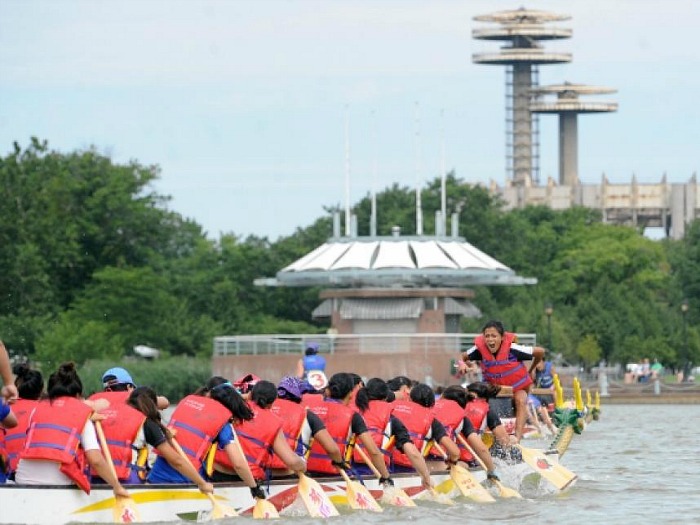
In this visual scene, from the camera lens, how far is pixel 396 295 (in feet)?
226

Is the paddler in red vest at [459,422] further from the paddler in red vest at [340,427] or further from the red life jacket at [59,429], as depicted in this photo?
the red life jacket at [59,429]

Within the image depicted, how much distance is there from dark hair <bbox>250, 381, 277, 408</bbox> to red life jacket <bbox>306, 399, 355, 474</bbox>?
4.51ft

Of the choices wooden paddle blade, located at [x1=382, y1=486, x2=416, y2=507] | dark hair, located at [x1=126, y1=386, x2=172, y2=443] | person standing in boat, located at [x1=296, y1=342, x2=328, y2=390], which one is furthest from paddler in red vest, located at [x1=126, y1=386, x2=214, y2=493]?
person standing in boat, located at [x1=296, y1=342, x2=328, y2=390]

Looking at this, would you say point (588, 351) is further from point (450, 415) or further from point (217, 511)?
point (217, 511)

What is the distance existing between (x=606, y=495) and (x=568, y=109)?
147 m

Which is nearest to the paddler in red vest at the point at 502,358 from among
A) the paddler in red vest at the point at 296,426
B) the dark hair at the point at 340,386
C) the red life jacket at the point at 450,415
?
the red life jacket at the point at 450,415

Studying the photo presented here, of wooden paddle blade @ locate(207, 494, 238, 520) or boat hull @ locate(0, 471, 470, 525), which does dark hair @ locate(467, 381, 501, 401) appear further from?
wooden paddle blade @ locate(207, 494, 238, 520)

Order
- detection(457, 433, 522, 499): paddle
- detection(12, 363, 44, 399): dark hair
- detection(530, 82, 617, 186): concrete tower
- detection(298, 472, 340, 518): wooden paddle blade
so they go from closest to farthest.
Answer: detection(12, 363, 44, 399): dark hair → detection(298, 472, 340, 518): wooden paddle blade → detection(457, 433, 522, 499): paddle → detection(530, 82, 617, 186): concrete tower

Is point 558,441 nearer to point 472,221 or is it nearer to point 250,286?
point 250,286

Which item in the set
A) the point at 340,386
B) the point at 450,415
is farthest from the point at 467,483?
the point at 340,386

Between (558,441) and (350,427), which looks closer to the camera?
(350,427)

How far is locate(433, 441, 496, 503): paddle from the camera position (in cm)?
2403

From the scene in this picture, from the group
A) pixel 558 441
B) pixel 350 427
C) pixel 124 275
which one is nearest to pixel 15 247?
pixel 124 275

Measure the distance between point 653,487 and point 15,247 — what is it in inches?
2007
